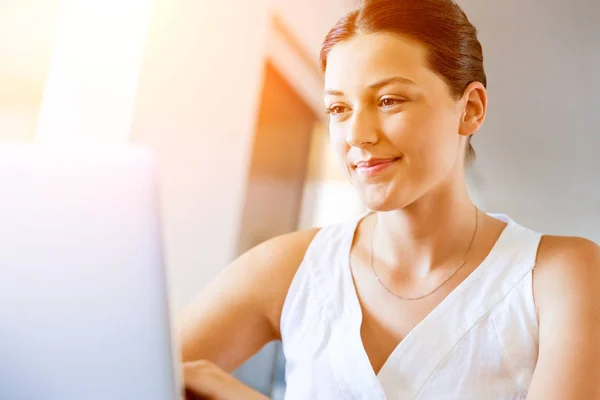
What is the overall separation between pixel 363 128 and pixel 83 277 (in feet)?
1.94

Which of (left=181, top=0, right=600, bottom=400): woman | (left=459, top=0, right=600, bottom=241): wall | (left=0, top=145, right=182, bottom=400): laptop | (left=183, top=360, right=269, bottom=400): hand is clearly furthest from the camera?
(left=459, top=0, right=600, bottom=241): wall

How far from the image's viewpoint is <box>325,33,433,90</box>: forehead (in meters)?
0.92

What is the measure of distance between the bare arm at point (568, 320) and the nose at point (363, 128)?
0.30 meters

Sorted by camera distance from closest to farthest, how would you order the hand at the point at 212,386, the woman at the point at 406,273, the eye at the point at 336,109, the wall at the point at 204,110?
the hand at the point at 212,386
the woman at the point at 406,273
the eye at the point at 336,109
the wall at the point at 204,110

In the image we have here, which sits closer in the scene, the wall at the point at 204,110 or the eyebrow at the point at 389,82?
the eyebrow at the point at 389,82

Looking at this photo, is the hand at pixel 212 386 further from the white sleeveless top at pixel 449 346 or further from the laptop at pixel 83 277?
the laptop at pixel 83 277

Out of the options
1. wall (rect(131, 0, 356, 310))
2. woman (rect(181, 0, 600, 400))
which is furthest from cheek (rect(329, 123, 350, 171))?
wall (rect(131, 0, 356, 310))

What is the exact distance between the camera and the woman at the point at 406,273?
840 millimetres

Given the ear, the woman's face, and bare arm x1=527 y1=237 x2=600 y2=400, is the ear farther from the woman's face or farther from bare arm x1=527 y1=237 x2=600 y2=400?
bare arm x1=527 y1=237 x2=600 y2=400

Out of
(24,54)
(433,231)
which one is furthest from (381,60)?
(24,54)

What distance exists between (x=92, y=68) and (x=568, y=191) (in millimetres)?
1084

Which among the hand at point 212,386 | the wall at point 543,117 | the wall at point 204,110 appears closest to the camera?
the hand at point 212,386

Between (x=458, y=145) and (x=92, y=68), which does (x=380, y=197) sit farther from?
(x=92, y=68)

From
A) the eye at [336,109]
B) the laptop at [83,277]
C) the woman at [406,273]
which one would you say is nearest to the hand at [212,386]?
the woman at [406,273]
